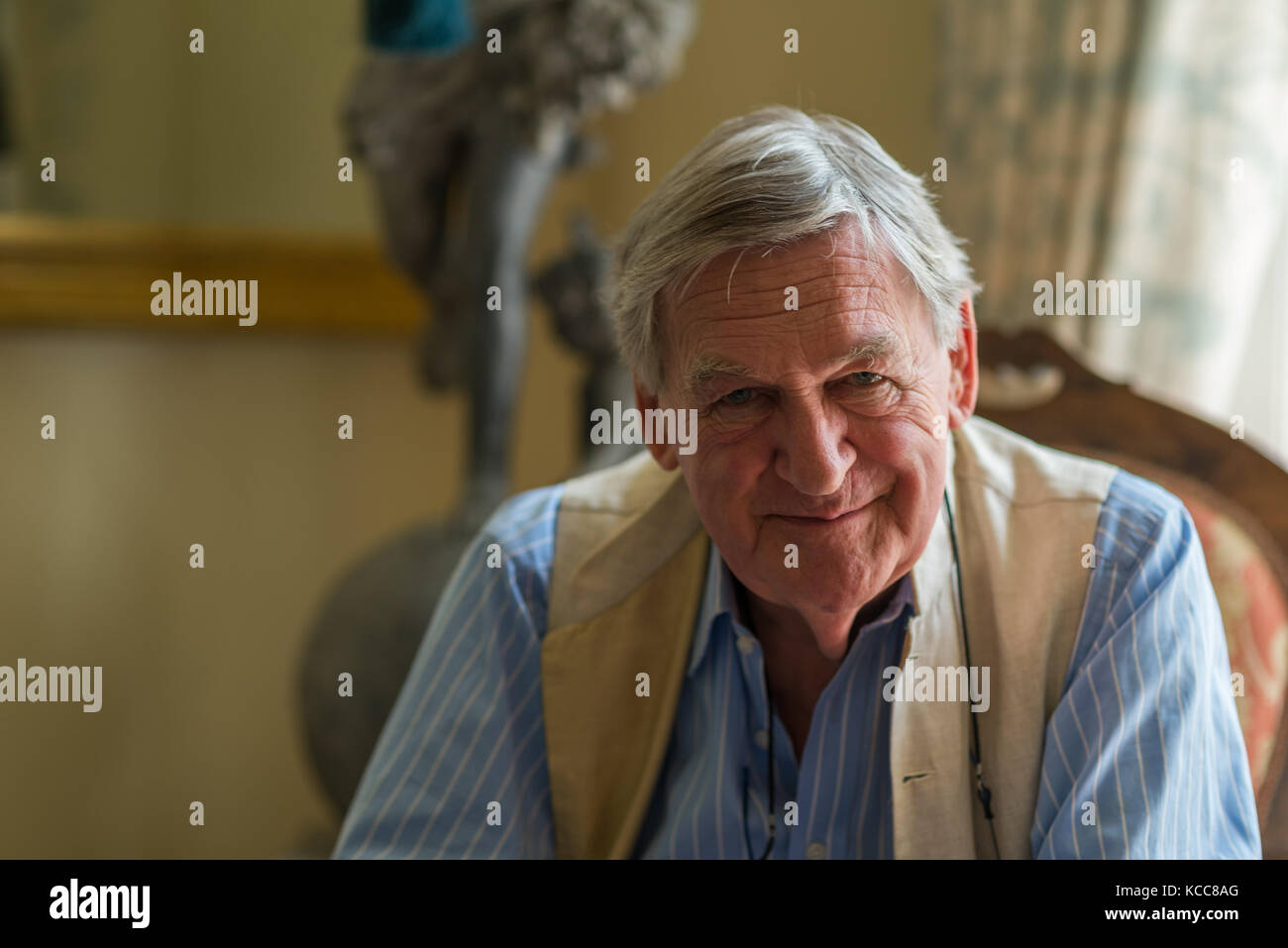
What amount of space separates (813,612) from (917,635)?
3.6 inches

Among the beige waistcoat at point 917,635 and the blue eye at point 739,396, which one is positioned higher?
the blue eye at point 739,396

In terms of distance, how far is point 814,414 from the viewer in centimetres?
81

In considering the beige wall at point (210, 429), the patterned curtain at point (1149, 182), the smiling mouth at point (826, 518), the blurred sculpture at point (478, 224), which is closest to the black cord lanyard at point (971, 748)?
the smiling mouth at point (826, 518)

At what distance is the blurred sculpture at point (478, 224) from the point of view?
68.1 inches

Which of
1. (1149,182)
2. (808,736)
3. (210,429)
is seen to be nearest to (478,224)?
(210,429)

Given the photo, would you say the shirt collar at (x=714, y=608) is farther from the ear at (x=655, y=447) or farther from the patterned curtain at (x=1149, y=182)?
the patterned curtain at (x=1149, y=182)

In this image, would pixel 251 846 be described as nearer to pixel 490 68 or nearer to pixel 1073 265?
pixel 490 68

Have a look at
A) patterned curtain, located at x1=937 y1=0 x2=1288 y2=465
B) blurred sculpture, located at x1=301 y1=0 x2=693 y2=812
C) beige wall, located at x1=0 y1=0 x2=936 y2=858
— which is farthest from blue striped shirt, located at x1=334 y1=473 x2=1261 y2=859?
beige wall, located at x1=0 y1=0 x2=936 y2=858

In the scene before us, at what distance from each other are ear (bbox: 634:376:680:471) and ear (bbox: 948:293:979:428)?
0.20 meters

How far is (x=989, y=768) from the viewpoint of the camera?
2.93 feet

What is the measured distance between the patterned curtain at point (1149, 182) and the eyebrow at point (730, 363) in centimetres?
69

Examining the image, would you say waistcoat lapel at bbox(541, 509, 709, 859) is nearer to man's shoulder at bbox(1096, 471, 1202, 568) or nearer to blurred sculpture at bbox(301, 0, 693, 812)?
man's shoulder at bbox(1096, 471, 1202, 568)

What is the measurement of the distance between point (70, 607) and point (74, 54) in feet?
2.97
